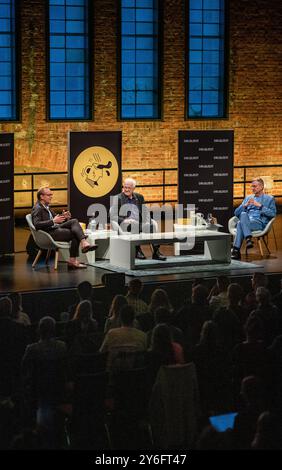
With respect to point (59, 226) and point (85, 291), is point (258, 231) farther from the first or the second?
point (85, 291)

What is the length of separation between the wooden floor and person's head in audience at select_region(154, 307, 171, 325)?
3817mm

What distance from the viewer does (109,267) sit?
43.8ft

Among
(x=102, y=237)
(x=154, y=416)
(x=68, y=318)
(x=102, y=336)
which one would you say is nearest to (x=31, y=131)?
(x=102, y=237)

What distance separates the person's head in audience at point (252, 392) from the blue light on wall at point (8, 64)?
13251mm

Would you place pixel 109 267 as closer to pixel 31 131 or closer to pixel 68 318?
pixel 68 318

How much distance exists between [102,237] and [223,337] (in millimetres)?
6006

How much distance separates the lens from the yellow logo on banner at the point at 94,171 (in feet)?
48.2

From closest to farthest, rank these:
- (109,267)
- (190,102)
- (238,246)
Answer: (109,267), (238,246), (190,102)

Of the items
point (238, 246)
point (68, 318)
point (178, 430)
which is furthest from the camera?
point (238, 246)

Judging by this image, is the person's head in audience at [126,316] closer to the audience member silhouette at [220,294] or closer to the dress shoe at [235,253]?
the audience member silhouette at [220,294]

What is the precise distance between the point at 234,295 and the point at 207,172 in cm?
639

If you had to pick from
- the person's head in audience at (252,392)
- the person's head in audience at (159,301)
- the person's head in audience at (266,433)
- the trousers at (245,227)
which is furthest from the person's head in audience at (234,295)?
the trousers at (245,227)

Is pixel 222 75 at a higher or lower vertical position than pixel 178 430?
higher

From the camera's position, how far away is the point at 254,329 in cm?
753
